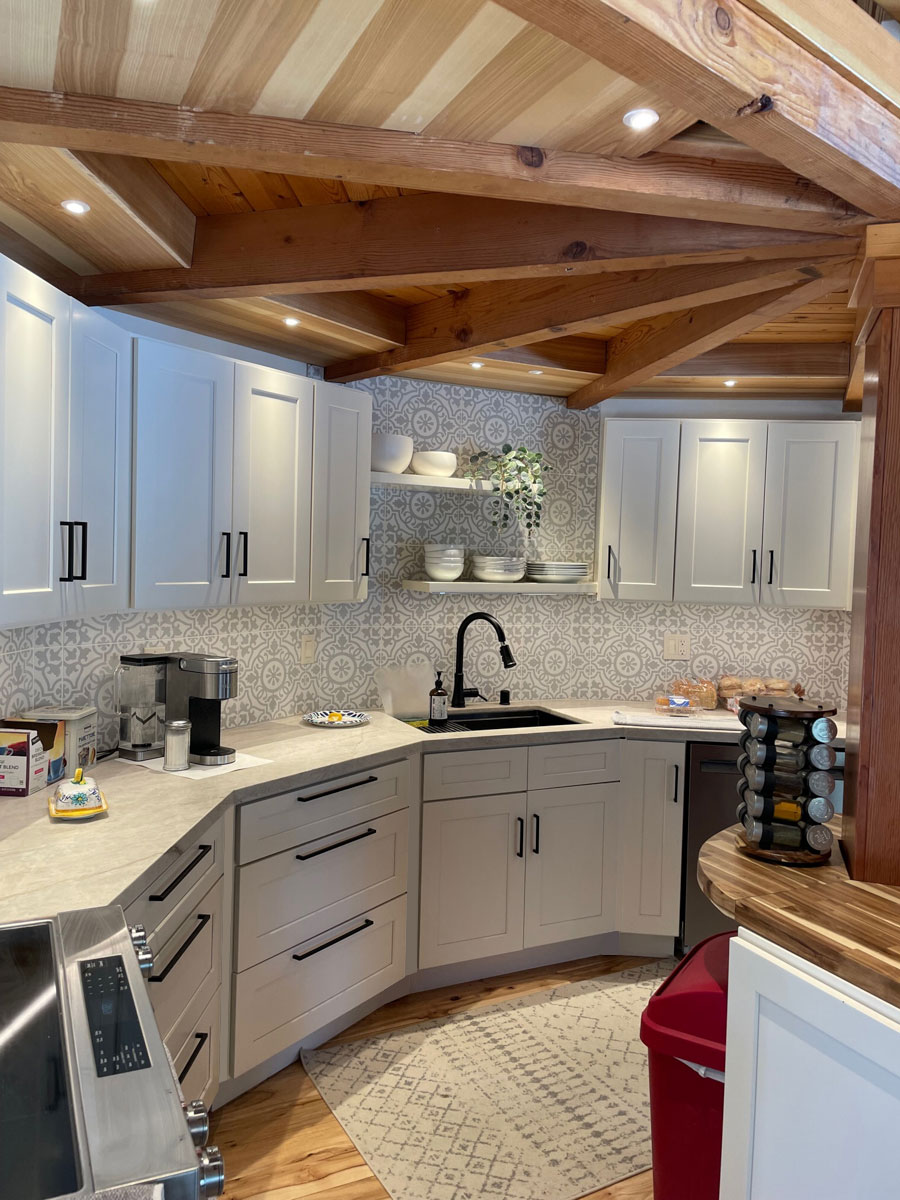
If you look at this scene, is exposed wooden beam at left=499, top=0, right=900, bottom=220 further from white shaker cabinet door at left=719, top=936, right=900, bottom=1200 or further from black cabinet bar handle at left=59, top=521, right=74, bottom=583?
black cabinet bar handle at left=59, top=521, right=74, bottom=583

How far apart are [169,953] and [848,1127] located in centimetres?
145

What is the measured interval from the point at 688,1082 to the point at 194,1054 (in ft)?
3.96

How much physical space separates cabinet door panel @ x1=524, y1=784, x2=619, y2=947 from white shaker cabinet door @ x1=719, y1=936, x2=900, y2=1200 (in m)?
1.72

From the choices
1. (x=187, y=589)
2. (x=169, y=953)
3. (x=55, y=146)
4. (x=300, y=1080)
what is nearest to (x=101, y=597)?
(x=187, y=589)

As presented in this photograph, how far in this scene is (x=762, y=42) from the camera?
1.39m

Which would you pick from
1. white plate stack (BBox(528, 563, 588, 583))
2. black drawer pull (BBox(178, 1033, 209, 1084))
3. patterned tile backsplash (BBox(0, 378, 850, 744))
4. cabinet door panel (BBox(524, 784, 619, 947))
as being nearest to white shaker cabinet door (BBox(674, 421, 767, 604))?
patterned tile backsplash (BBox(0, 378, 850, 744))

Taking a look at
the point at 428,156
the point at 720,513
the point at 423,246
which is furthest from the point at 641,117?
the point at 720,513

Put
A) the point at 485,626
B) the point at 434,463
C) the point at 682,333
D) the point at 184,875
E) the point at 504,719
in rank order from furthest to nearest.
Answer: the point at 485,626 < the point at 504,719 < the point at 434,463 < the point at 682,333 < the point at 184,875

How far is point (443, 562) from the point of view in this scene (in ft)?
12.4

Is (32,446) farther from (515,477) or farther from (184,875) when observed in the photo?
(515,477)

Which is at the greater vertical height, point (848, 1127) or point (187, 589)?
point (187, 589)

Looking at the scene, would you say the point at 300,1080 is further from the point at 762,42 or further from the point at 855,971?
the point at 762,42

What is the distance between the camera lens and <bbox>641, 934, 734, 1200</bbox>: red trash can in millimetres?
1952

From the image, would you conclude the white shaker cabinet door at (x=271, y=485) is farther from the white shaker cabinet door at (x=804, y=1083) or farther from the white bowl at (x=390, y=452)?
the white shaker cabinet door at (x=804, y=1083)
